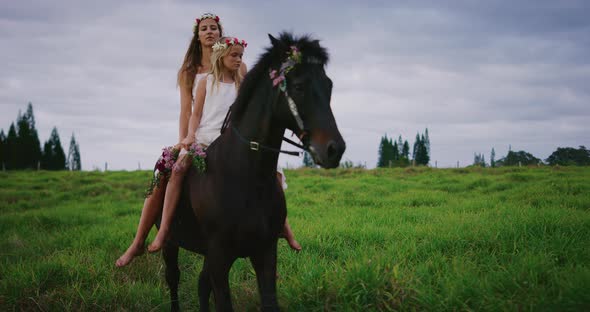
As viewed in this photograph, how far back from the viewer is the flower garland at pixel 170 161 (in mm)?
3428

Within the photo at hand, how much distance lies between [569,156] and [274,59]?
28619 mm

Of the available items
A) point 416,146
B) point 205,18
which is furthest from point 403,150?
point 205,18

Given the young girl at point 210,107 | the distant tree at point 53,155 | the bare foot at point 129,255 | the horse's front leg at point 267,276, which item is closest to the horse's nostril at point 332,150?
the horse's front leg at point 267,276

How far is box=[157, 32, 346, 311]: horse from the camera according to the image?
268 cm

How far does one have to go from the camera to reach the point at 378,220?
7.49m

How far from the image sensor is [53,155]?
63.0m

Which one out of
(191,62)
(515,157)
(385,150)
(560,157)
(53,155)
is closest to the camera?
(191,62)

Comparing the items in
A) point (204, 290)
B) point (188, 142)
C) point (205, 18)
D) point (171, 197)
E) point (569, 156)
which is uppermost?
point (205, 18)

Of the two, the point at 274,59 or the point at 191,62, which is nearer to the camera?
the point at 274,59

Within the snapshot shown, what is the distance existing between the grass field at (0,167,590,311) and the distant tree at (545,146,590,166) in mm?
14810

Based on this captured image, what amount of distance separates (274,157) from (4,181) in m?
21.5

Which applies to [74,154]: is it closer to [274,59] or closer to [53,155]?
[53,155]

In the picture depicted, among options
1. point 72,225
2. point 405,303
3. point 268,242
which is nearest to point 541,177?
point 405,303

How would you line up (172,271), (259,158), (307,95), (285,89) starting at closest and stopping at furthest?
(307,95), (285,89), (259,158), (172,271)
